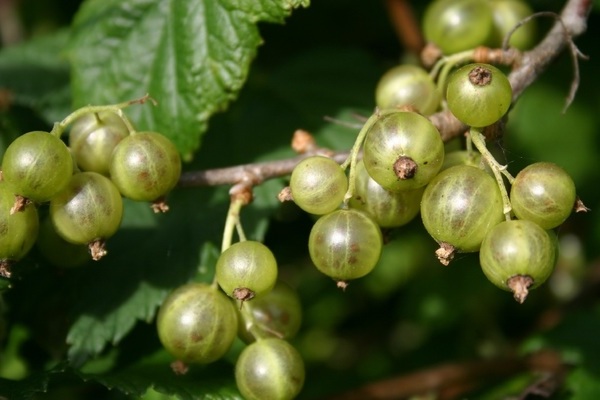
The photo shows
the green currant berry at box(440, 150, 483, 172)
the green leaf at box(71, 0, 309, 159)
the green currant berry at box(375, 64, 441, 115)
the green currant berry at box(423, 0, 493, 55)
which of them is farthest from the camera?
the green currant berry at box(423, 0, 493, 55)

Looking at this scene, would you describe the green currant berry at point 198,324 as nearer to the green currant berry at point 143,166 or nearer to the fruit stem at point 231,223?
the fruit stem at point 231,223

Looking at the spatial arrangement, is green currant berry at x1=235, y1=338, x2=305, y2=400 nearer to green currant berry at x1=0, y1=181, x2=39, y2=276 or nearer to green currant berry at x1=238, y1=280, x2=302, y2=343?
green currant berry at x1=238, y1=280, x2=302, y2=343

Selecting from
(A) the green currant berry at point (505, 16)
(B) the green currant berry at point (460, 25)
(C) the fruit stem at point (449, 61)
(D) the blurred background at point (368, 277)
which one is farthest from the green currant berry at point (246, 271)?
(A) the green currant berry at point (505, 16)

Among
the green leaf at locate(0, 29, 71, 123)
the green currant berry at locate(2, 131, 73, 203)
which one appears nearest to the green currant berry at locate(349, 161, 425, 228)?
the green currant berry at locate(2, 131, 73, 203)

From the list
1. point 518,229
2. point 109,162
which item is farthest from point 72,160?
point 518,229

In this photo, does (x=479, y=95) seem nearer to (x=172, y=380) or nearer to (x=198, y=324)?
(x=198, y=324)

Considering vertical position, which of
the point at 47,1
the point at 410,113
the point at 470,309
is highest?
the point at 410,113

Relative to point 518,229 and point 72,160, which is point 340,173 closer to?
point 518,229

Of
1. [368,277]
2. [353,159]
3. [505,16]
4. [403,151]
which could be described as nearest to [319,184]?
[353,159]
